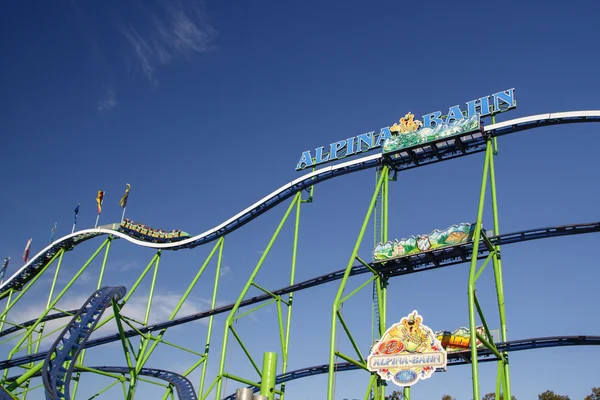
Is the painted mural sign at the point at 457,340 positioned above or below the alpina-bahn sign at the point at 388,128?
below

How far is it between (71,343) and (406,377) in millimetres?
12674

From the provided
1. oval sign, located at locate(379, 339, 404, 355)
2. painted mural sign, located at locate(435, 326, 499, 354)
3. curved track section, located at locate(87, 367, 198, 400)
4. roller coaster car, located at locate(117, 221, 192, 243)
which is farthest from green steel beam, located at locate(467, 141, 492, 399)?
roller coaster car, located at locate(117, 221, 192, 243)

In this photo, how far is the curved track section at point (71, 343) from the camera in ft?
64.2

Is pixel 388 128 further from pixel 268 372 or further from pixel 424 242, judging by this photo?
pixel 268 372

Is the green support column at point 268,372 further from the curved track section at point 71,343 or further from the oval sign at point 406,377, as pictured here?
the curved track section at point 71,343

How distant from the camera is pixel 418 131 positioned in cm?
1916

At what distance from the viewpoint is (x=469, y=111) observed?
18938 millimetres

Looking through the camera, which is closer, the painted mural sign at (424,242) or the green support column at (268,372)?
the green support column at (268,372)

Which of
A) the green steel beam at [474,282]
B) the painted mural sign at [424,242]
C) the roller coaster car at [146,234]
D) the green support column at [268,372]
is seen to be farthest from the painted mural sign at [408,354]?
the roller coaster car at [146,234]

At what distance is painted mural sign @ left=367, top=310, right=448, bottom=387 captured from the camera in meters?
13.8

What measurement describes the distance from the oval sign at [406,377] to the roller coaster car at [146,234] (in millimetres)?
17199

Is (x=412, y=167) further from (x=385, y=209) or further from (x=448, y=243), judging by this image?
(x=448, y=243)

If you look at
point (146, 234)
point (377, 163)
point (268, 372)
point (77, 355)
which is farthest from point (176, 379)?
point (268, 372)

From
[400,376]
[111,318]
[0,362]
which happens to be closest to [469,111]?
[400,376]
